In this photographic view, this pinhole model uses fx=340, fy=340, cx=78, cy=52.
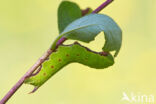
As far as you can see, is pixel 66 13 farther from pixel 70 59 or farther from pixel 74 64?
pixel 74 64

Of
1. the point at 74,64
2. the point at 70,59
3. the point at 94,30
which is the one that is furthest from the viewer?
the point at 74,64

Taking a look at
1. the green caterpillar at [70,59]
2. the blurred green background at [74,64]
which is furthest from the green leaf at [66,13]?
the blurred green background at [74,64]

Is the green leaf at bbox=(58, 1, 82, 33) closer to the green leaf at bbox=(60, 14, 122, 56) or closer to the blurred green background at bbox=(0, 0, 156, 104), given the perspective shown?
the green leaf at bbox=(60, 14, 122, 56)

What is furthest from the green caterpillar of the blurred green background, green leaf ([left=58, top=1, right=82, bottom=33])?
the blurred green background

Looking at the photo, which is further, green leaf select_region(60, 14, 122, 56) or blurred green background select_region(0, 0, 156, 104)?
blurred green background select_region(0, 0, 156, 104)

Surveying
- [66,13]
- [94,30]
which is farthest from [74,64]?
[94,30]

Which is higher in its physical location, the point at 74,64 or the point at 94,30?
the point at 94,30

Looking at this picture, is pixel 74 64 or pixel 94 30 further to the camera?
pixel 74 64
